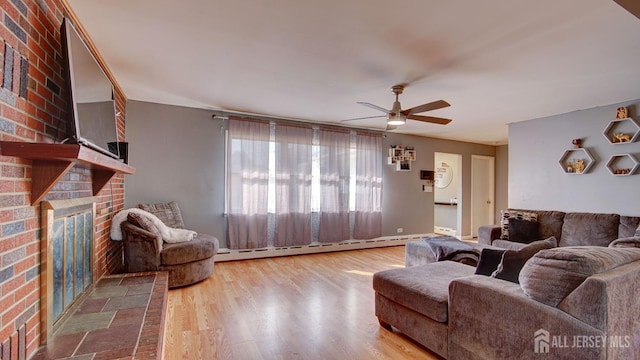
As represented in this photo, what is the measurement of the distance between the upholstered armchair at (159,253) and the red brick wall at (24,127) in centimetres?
143

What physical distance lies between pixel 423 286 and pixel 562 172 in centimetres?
369

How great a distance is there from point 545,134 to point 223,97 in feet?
16.0

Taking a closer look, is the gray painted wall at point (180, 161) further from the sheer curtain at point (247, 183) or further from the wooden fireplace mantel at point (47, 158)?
the wooden fireplace mantel at point (47, 158)

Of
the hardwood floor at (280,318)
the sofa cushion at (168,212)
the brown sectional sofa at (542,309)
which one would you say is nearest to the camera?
the brown sectional sofa at (542,309)

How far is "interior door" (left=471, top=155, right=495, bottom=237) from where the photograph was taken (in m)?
7.11

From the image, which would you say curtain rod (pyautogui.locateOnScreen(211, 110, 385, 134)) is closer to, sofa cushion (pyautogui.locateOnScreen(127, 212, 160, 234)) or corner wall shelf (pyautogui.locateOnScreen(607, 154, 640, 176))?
sofa cushion (pyautogui.locateOnScreen(127, 212, 160, 234))

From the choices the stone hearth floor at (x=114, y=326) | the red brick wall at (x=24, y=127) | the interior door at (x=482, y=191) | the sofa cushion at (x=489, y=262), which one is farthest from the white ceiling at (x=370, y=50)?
the interior door at (x=482, y=191)

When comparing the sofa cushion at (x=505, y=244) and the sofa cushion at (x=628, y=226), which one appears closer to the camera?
the sofa cushion at (x=628, y=226)

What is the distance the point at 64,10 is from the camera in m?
1.90

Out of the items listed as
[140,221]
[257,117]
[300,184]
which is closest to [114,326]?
[140,221]

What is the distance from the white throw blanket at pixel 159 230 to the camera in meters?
3.21

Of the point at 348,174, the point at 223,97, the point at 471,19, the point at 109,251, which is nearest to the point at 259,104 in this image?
the point at 223,97

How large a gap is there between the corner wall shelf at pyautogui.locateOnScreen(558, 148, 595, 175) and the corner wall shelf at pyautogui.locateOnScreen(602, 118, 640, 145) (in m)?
0.30

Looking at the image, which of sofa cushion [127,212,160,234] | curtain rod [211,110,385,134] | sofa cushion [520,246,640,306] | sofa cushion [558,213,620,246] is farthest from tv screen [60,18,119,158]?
sofa cushion [558,213,620,246]
